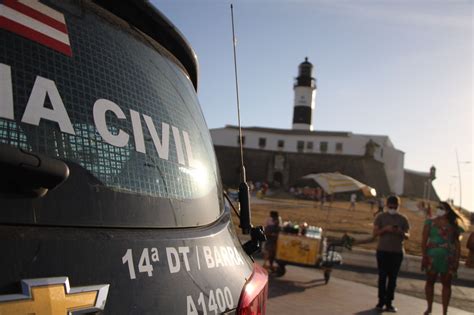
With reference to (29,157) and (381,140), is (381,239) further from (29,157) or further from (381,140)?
(381,140)

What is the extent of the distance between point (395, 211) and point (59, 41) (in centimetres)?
608

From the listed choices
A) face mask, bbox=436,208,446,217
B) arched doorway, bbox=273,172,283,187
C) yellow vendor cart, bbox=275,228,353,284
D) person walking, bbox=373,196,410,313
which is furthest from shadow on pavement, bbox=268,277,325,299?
arched doorway, bbox=273,172,283,187

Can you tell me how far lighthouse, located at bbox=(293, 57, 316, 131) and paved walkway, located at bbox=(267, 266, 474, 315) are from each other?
198ft

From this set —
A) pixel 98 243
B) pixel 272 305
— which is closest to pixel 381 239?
pixel 272 305

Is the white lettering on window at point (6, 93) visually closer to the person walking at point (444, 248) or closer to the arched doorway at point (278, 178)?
the person walking at point (444, 248)

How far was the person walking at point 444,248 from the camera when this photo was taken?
5938 millimetres

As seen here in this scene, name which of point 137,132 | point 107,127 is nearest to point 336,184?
point 137,132

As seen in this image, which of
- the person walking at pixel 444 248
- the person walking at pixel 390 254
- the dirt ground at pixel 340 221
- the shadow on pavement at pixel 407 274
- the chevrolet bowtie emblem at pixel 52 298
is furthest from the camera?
the dirt ground at pixel 340 221

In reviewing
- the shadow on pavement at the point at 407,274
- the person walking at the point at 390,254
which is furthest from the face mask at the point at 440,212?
the shadow on pavement at the point at 407,274

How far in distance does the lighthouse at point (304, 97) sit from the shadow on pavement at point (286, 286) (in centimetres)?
6048

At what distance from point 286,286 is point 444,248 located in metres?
2.64

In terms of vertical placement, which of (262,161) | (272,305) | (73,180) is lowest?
(272,305)

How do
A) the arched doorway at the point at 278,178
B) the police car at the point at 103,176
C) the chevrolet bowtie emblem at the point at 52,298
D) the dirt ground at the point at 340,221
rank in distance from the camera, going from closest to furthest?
the chevrolet bowtie emblem at the point at 52,298
the police car at the point at 103,176
the dirt ground at the point at 340,221
the arched doorway at the point at 278,178

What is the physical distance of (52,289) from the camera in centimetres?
102
